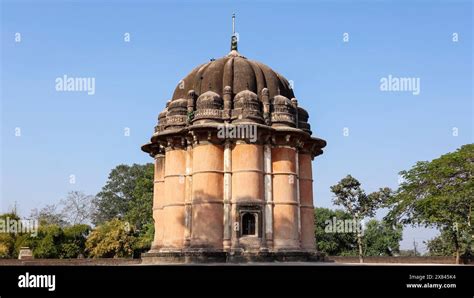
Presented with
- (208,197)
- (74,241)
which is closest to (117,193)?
(74,241)

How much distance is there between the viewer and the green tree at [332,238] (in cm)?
4509

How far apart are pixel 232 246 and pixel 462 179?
12.3 metres

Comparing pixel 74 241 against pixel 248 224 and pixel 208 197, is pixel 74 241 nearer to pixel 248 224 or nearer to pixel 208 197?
pixel 208 197

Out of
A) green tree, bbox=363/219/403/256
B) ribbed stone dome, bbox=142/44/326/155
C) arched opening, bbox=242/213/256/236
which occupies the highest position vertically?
ribbed stone dome, bbox=142/44/326/155

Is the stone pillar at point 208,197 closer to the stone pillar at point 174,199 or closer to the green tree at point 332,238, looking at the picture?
the stone pillar at point 174,199

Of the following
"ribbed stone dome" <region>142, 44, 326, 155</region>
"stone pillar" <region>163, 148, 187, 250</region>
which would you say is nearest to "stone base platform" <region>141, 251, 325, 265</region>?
"stone pillar" <region>163, 148, 187, 250</region>

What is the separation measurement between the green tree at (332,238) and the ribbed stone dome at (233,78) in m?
23.9

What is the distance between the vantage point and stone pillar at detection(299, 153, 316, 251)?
22.7m

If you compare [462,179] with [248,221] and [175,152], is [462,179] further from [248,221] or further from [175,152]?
[175,152]

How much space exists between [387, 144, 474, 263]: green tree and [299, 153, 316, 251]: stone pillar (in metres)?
5.46

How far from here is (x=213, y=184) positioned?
20.5 metres

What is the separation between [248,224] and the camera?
66.7ft

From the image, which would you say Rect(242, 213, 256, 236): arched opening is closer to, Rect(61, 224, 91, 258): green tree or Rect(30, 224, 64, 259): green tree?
Rect(30, 224, 64, 259): green tree
